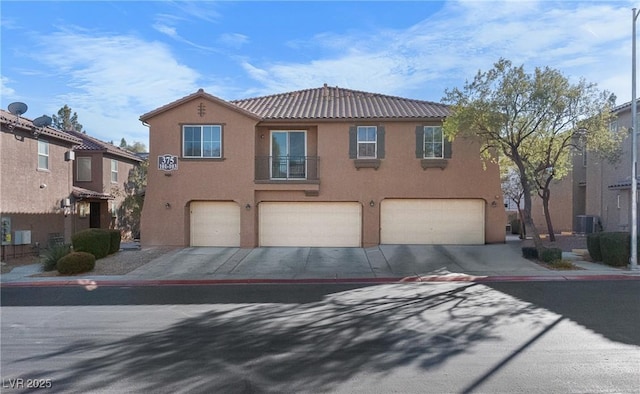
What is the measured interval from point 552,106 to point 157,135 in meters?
16.0

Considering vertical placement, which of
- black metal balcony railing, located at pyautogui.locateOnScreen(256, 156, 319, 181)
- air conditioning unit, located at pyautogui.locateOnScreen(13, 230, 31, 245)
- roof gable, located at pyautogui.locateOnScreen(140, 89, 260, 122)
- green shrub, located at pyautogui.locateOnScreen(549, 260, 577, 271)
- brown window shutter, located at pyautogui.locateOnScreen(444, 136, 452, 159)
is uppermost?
roof gable, located at pyautogui.locateOnScreen(140, 89, 260, 122)

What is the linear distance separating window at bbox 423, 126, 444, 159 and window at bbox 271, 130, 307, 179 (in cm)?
547

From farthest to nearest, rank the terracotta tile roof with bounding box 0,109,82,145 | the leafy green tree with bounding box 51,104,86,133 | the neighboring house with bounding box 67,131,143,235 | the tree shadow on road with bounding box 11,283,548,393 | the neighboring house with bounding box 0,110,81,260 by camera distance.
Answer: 1. the leafy green tree with bounding box 51,104,86,133
2. the neighboring house with bounding box 67,131,143,235
3. the neighboring house with bounding box 0,110,81,260
4. the terracotta tile roof with bounding box 0,109,82,145
5. the tree shadow on road with bounding box 11,283,548,393

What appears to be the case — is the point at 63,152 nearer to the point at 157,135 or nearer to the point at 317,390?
the point at 157,135

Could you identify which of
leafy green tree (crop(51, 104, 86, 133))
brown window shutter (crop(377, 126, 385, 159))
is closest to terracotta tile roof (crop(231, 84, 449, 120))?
brown window shutter (crop(377, 126, 385, 159))

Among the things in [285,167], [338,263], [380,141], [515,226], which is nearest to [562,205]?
[515,226]

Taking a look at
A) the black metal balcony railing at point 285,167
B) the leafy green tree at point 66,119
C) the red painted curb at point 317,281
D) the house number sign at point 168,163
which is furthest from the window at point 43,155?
the leafy green tree at point 66,119

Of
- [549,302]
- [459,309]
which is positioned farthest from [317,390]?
[549,302]

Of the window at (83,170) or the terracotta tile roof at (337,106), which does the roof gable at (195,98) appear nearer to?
the terracotta tile roof at (337,106)

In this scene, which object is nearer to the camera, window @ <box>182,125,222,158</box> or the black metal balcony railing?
window @ <box>182,125,222,158</box>

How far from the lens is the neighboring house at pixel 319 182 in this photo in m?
20.5

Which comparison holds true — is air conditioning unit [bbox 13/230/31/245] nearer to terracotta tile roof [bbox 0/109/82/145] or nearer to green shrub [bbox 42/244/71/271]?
green shrub [bbox 42/244/71/271]

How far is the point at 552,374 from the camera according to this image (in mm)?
5574

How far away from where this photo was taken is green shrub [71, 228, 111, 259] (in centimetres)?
1712
